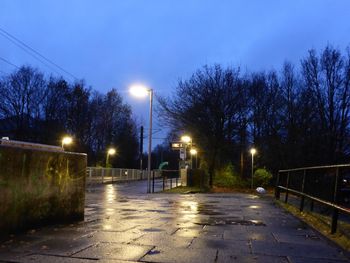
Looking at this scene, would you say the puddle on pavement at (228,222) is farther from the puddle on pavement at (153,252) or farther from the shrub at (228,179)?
the shrub at (228,179)

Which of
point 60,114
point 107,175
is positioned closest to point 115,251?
point 107,175

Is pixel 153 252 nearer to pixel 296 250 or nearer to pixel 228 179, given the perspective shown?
pixel 296 250

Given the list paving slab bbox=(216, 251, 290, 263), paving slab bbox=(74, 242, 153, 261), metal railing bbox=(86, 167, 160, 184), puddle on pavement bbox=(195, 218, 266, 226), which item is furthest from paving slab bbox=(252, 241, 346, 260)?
metal railing bbox=(86, 167, 160, 184)

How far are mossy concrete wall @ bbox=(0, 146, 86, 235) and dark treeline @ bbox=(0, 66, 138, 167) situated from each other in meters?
56.3

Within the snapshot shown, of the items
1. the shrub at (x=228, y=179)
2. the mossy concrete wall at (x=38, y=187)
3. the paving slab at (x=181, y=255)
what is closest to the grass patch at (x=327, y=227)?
the paving slab at (x=181, y=255)

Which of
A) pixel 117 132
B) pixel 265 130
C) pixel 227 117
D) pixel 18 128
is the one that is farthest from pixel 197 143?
pixel 117 132

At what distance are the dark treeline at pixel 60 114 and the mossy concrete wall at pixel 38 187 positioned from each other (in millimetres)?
56348

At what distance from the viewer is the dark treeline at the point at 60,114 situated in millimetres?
64062

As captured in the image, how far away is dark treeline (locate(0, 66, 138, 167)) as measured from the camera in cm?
6406

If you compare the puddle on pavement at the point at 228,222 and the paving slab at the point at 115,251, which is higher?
the paving slab at the point at 115,251

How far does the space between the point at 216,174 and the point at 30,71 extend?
109ft

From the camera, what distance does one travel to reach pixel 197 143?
→ 141 feet

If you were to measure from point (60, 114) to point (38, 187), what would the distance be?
206ft

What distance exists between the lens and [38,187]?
27.1 ft
